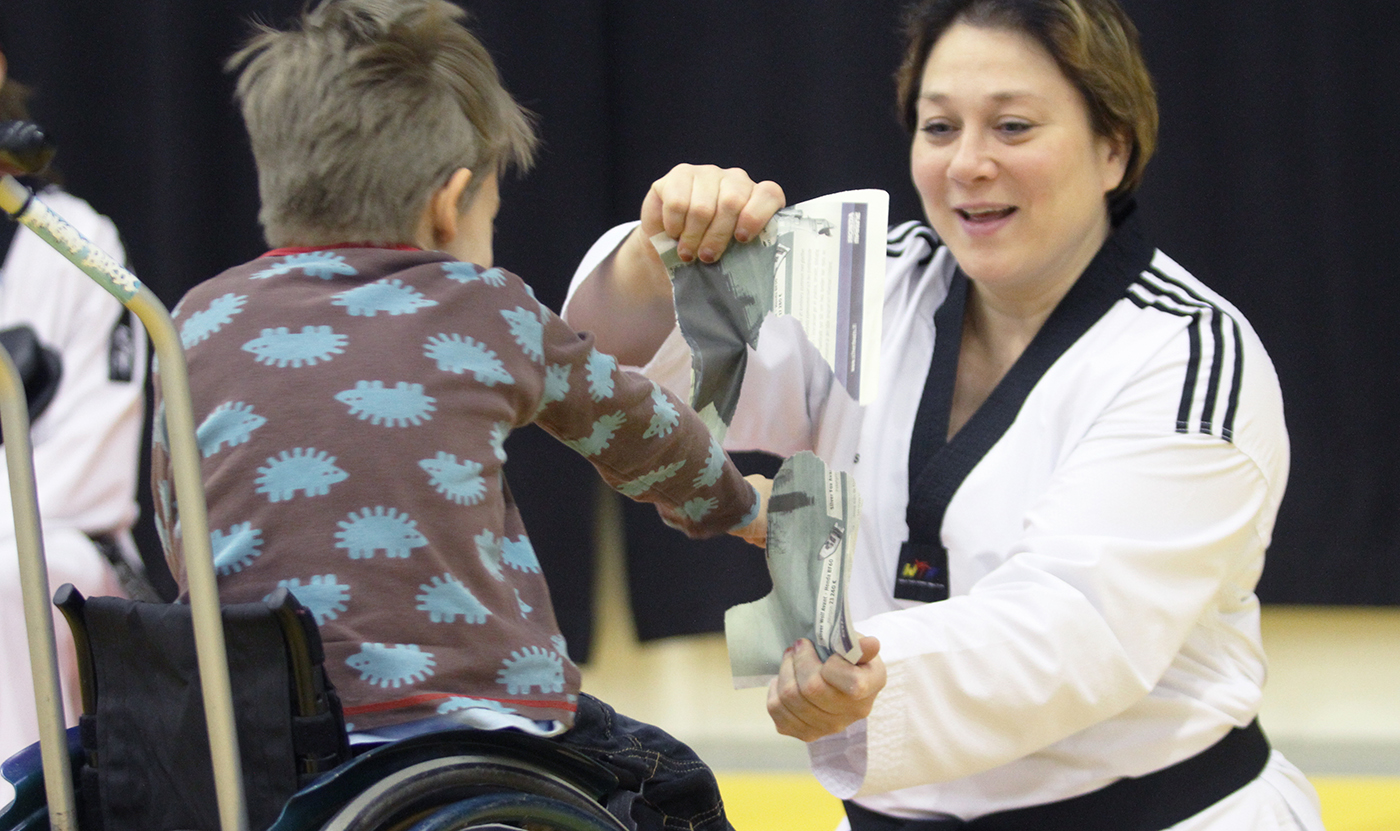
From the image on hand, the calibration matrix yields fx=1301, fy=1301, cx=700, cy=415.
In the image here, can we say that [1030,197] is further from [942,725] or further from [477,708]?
[477,708]

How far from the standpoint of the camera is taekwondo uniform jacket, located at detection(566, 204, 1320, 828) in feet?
3.94

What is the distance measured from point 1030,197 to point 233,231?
2.01m

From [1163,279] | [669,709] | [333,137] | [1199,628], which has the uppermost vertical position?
[333,137]

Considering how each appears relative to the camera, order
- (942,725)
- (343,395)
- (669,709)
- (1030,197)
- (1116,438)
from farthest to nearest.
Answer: (669,709) < (1030,197) < (1116,438) < (942,725) < (343,395)

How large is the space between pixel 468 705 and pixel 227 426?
27 cm

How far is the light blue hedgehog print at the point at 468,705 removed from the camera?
92 centimetres

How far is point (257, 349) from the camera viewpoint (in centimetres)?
95

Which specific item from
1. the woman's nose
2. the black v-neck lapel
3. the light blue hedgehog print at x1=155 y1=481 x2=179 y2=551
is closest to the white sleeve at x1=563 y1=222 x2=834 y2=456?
the black v-neck lapel

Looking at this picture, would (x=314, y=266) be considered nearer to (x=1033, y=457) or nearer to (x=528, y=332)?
(x=528, y=332)

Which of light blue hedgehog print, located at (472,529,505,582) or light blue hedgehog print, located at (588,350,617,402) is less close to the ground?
light blue hedgehog print, located at (588,350,617,402)

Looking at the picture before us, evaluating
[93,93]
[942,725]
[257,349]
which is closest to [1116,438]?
[942,725]

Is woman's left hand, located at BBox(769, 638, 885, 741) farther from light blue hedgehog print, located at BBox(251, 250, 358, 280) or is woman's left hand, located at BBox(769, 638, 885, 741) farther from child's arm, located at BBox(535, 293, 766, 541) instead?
light blue hedgehog print, located at BBox(251, 250, 358, 280)

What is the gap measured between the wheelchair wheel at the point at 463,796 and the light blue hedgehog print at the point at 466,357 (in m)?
0.28

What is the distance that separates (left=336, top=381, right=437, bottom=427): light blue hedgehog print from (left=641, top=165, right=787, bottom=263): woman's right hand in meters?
0.37
